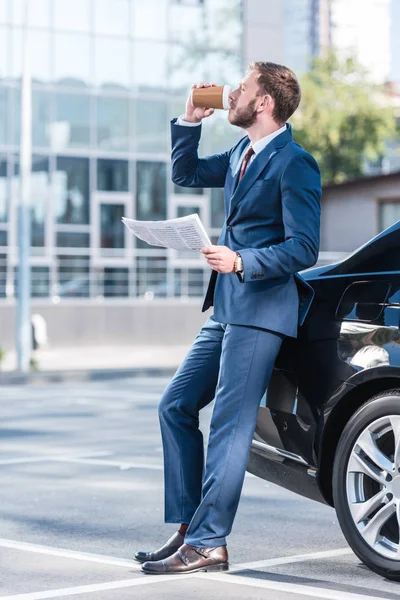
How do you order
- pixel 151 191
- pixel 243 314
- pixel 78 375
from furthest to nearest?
1. pixel 151 191
2. pixel 78 375
3. pixel 243 314

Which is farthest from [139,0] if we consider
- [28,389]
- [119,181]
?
[28,389]

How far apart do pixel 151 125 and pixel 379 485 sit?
83.2 feet

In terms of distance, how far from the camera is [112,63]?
29438 mm

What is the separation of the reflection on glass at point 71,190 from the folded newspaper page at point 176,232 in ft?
77.3

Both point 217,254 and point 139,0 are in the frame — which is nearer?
point 217,254

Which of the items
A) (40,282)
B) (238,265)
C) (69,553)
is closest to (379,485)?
(238,265)

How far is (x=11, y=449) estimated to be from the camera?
10.0 metres

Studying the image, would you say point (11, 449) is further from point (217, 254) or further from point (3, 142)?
point (3, 142)

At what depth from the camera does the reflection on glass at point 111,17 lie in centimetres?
2931

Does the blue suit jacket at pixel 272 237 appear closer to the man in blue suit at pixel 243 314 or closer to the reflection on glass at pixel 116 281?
the man in blue suit at pixel 243 314

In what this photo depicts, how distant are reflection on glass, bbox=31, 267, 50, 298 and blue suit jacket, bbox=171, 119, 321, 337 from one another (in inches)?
891

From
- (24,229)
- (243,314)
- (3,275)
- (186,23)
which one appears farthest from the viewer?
(186,23)

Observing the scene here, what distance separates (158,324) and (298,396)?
23.8 meters

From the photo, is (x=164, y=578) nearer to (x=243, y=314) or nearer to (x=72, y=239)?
(x=243, y=314)
